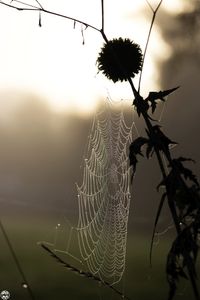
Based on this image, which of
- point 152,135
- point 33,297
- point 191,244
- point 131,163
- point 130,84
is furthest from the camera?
point 131,163

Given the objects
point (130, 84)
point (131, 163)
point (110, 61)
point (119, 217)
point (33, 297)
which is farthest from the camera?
point (119, 217)

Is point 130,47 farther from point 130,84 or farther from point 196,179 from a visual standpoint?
point 196,179

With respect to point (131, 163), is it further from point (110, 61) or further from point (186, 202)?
point (110, 61)

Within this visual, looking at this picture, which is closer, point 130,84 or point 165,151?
point 165,151

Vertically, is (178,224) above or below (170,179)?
below

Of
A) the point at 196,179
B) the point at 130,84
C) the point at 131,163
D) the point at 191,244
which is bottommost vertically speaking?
the point at 191,244

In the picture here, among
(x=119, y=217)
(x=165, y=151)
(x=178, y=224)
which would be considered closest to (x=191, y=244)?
(x=178, y=224)

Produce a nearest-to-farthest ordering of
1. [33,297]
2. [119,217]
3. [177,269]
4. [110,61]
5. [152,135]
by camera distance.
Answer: [33,297] < [177,269] < [152,135] < [110,61] < [119,217]

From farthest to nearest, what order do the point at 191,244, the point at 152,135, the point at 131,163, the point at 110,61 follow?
1. the point at 110,61
2. the point at 131,163
3. the point at 152,135
4. the point at 191,244

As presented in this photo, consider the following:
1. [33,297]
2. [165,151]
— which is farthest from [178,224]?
[33,297]
